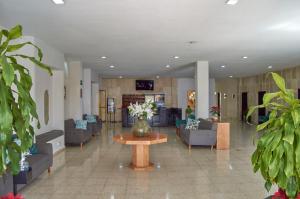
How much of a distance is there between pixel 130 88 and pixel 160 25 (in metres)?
13.1

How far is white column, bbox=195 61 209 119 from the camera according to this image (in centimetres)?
1049

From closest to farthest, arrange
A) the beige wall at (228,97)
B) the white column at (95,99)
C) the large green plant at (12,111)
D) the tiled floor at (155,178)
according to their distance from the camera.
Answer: the large green plant at (12,111) < the tiled floor at (155,178) < the white column at (95,99) < the beige wall at (228,97)

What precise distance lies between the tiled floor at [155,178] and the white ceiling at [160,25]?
3.03 m

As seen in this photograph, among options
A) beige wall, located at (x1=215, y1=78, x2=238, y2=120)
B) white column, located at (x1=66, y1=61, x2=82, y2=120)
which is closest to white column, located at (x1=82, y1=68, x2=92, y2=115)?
white column, located at (x1=66, y1=61, x2=82, y2=120)

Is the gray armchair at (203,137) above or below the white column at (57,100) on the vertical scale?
below

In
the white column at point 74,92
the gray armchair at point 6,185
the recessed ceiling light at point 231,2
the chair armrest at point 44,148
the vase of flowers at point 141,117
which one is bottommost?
the gray armchair at point 6,185

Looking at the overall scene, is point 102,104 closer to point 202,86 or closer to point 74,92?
point 74,92

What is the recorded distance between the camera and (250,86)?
18.6 m

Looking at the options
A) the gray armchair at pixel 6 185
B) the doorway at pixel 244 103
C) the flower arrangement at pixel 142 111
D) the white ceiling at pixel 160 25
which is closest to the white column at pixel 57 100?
the white ceiling at pixel 160 25

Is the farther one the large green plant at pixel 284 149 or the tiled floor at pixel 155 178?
the tiled floor at pixel 155 178

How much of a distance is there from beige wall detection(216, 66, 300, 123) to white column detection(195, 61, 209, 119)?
15.0ft

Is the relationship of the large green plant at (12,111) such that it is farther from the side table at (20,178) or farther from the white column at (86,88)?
the white column at (86,88)

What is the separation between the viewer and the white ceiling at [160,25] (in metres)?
4.43

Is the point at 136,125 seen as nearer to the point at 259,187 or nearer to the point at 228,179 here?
the point at 228,179
